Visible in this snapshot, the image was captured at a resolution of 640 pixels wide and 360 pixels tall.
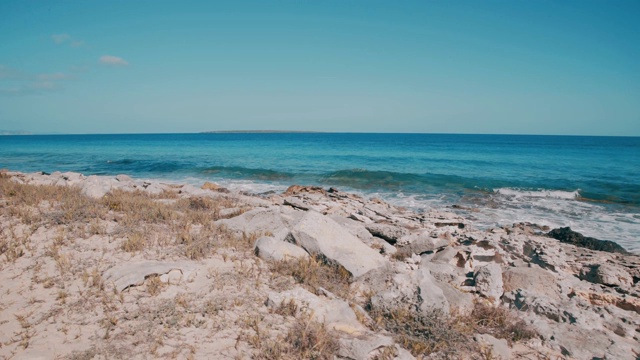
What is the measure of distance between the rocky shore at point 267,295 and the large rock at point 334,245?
24 millimetres

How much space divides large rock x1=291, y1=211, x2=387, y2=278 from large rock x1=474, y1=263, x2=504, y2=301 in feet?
5.99

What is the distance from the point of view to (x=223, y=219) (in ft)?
26.6

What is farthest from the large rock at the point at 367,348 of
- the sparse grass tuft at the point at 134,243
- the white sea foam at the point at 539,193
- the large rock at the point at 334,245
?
the white sea foam at the point at 539,193

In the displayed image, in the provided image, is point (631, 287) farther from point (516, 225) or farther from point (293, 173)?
point (293, 173)

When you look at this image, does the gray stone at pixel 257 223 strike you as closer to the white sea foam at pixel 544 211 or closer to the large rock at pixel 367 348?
the large rock at pixel 367 348

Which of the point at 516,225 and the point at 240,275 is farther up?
the point at 240,275

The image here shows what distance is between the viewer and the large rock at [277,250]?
5.95 metres

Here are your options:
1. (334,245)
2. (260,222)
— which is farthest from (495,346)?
(260,222)

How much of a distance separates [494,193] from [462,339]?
63.6ft

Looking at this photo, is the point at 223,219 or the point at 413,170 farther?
the point at 413,170

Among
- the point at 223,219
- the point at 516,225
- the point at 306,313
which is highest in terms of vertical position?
the point at 223,219

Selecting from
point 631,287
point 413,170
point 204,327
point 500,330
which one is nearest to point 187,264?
point 204,327

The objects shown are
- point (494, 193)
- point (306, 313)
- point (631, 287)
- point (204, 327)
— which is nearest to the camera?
point (204, 327)

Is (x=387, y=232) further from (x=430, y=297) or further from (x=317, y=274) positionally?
(x=430, y=297)
